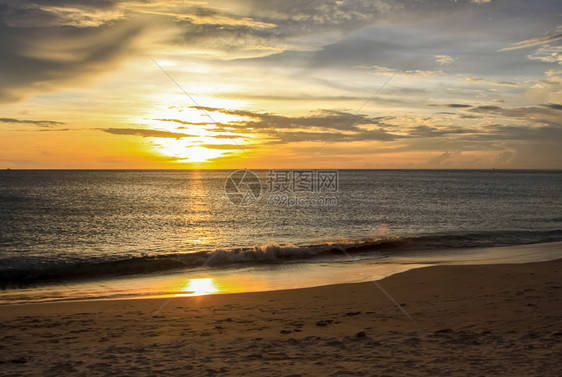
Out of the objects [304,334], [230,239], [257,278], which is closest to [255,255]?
[257,278]

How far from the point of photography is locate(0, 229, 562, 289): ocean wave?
17.9m

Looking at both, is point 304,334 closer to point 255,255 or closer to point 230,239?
point 255,255

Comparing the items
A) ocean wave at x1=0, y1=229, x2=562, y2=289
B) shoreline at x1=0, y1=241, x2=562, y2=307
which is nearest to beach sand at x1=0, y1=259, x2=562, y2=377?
shoreline at x1=0, y1=241, x2=562, y2=307

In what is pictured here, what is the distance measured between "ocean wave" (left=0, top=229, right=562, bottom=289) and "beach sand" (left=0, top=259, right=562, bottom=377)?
6487 mm

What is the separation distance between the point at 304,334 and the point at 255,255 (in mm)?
13757

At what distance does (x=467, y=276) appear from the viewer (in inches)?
573

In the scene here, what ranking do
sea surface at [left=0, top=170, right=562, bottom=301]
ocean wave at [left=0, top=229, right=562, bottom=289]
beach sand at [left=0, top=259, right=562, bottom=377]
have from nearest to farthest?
beach sand at [left=0, top=259, right=562, bottom=377]
ocean wave at [left=0, top=229, right=562, bottom=289]
sea surface at [left=0, top=170, right=562, bottom=301]

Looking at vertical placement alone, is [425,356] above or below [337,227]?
above

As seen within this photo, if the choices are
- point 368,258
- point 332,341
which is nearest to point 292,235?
point 368,258

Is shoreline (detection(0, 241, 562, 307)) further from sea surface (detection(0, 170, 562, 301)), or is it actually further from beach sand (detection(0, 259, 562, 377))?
beach sand (detection(0, 259, 562, 377))

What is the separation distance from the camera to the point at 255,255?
2203cm

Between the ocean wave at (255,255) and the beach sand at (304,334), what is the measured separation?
6.49m

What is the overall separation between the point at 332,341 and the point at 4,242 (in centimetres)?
2463

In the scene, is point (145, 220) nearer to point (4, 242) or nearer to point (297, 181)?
point (4, 242)
